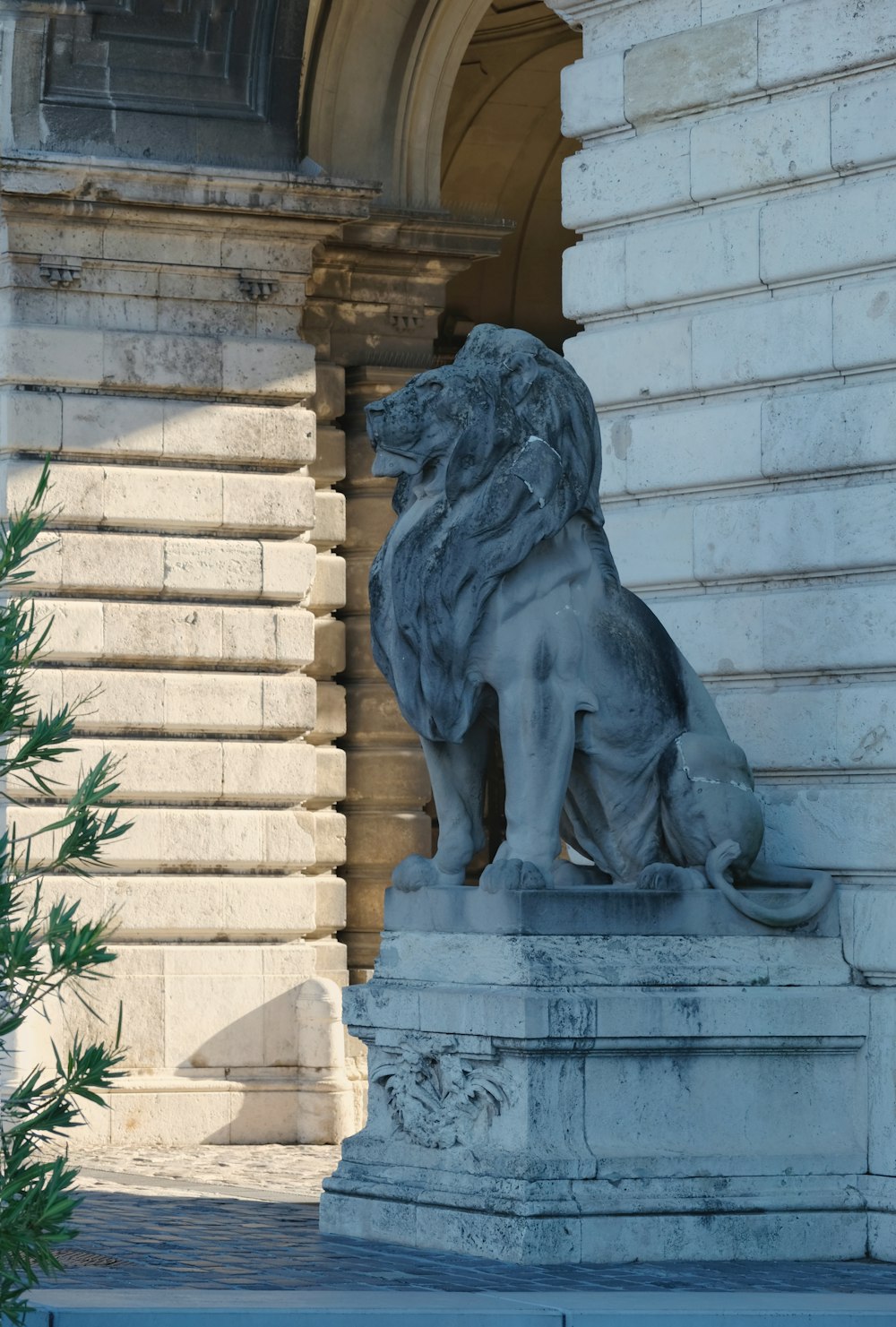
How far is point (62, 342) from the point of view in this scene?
14.9 m

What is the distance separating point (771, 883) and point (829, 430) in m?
1.62

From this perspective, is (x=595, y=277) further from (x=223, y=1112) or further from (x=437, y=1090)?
(x=223, y=1112)

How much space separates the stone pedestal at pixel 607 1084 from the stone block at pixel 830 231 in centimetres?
228

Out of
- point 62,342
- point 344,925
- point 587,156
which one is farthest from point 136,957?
point 587,156

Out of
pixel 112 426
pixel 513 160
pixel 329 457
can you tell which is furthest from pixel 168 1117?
pixel 513 160

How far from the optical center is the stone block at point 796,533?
1010 cm

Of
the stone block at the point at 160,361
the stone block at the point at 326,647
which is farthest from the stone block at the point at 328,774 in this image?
the stone block at the point at 160,361

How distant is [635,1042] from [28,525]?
11.7 feet

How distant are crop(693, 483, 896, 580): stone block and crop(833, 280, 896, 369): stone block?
45 centimetres

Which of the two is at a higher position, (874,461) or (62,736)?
(874,461)

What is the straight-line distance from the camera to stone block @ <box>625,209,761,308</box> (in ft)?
34.9

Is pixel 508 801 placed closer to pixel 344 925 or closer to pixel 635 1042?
pixel 635 1042

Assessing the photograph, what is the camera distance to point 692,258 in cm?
1082

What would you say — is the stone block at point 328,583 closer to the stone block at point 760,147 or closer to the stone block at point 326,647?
the stone block at point 326,647
